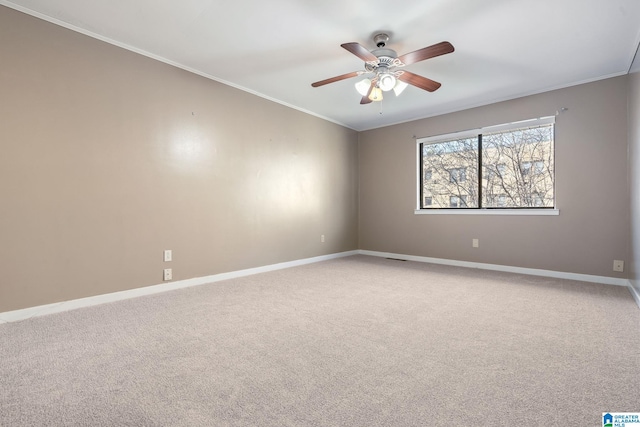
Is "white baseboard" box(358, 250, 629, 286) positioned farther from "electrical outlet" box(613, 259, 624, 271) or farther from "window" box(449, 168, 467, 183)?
"window" box(449, 168, 467, 183)

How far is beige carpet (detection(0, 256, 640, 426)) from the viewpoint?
1.26m

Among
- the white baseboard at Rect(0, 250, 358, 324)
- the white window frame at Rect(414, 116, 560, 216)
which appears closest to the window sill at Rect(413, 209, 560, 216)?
the white window frame at Rect(414, 116, 560, 216)

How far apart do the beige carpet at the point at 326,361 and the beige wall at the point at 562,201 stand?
90 cm

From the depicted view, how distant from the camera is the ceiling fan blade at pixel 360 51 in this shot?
2244mm

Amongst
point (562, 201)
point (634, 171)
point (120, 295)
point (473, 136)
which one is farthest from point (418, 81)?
point (120, 295)

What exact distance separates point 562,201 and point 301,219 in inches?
135

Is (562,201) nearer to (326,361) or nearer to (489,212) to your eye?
(489,212)

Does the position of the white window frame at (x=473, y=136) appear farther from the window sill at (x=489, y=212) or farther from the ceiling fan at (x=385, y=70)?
the ceiling fan at (x=385, y=70)

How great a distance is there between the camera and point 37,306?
7.92 feet

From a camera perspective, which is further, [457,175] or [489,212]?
[457,175]

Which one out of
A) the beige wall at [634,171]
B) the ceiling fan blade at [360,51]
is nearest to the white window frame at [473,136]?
the beige wall at [634,171]

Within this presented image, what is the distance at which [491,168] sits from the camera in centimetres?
443

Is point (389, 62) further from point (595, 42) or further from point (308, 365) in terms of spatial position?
point (308, 365)

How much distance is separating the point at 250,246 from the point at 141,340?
2078 mm
